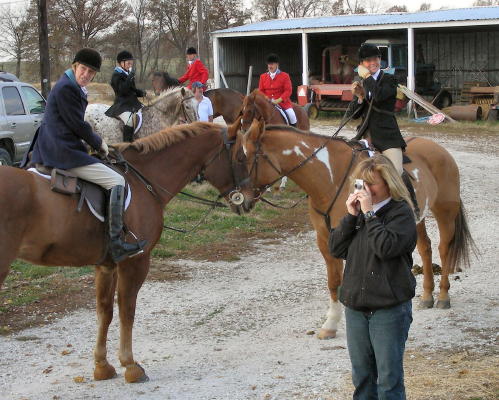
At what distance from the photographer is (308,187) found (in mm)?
7375

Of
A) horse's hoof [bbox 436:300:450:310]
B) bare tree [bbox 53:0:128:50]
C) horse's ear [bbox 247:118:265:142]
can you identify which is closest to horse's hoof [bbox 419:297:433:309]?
horse's hoof [bbox 436:300:450:310]

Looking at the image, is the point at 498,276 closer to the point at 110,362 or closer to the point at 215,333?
the point at 215,333

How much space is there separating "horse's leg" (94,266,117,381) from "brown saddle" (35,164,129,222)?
0.63 m

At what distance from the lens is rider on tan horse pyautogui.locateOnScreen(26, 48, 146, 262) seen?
608cm

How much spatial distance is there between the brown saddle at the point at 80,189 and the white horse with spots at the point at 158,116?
7701 millimetres

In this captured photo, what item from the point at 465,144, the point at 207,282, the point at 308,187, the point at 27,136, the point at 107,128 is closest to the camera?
the point at 308,187

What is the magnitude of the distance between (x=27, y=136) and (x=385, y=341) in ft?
44.9

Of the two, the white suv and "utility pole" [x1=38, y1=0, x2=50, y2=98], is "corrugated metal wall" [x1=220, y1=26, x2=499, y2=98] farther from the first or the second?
the white suv

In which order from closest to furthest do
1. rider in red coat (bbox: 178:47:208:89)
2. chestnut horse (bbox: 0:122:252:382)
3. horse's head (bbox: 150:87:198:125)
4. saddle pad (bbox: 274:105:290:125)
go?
chestnut horse (bbox: 0:122:252:382) < horse's head (bbox: 150:87:198:125) < saddle pad (bbox: 274:105:290:125) < rider in red coat (bbox: 178:47:208:89)

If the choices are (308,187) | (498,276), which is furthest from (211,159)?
(498,276)

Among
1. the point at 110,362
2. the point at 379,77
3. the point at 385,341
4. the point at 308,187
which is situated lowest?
the point at 110,362

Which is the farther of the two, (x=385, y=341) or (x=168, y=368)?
(x=168, y=368)

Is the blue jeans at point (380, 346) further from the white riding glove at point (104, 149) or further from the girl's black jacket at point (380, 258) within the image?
the white riding glove at point (104, 149)

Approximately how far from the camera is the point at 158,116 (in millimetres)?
13922
